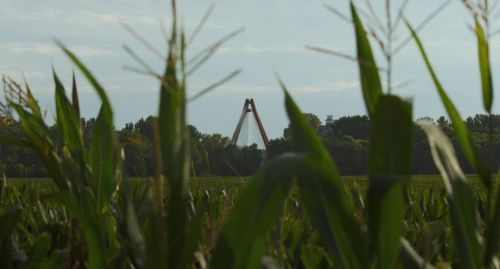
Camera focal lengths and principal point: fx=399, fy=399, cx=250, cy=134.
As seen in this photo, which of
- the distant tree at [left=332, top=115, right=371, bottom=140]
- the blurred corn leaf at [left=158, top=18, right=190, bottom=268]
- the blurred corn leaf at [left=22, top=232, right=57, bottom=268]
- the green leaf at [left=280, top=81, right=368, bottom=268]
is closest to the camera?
the blurred corn leaf at [left=158, top=18, right=190, bottom=268]

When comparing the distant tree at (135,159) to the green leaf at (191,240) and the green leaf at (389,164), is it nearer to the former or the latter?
the green leaf at (191,240)

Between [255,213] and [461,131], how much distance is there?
447 millimetres

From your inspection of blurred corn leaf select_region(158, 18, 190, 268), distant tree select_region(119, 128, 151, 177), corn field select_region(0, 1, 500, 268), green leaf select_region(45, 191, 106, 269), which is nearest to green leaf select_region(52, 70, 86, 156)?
corn field select_region(0, 1, 500, 268)

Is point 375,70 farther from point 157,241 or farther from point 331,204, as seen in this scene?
point 157,241

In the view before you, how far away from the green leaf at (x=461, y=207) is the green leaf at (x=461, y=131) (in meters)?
0.03

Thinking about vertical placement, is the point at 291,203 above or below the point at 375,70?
below

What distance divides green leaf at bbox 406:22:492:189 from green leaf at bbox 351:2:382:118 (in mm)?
95

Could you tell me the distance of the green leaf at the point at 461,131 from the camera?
2.26ft

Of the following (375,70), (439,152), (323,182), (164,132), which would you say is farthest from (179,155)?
(439,152)

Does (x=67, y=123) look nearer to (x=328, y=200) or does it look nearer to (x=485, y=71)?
(x=328, y=200)

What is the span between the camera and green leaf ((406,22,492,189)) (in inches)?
27.1

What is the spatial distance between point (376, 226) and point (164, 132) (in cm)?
37

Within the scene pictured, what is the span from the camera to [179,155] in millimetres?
499

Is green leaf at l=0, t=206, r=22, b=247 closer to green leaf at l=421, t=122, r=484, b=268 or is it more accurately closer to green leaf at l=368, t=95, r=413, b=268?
green leaf at l=368, t=95, r=413, b=268
